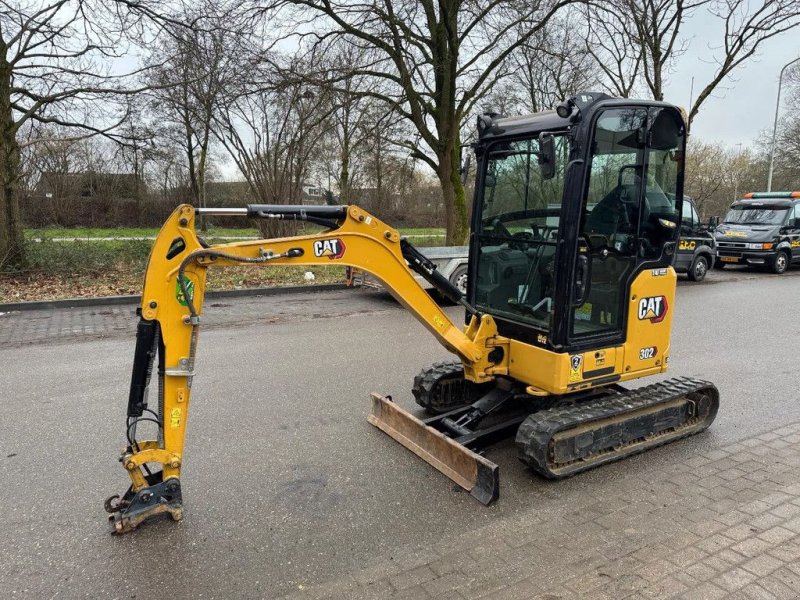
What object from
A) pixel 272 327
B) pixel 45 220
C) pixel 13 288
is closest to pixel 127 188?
pixel 45 220

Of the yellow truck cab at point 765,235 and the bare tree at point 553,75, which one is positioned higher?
the bare tree at point 553,75

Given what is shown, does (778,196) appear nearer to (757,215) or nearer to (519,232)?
(757,215)

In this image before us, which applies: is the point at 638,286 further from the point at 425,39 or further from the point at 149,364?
the point at 425,39

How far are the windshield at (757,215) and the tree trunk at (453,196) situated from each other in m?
9.58

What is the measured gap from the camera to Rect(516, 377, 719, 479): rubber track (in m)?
3.88

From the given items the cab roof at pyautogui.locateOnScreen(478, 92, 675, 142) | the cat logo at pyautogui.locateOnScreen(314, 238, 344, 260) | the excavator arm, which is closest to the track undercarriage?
the excavator arm

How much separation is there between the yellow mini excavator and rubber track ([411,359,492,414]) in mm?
32

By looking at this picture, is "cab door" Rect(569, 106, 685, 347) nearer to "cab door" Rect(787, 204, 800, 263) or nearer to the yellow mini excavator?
the yellow mini excavator

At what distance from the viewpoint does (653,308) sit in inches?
178

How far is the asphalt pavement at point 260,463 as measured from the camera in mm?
3119

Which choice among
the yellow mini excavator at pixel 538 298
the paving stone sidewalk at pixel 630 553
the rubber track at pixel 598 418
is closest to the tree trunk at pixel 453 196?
the yellow mini excavator at pixel 538 298

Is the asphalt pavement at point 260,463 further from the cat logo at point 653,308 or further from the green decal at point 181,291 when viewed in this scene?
the green decal at point 181,291

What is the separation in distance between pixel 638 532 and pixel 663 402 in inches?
56.9

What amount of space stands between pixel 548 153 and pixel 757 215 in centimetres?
1806
